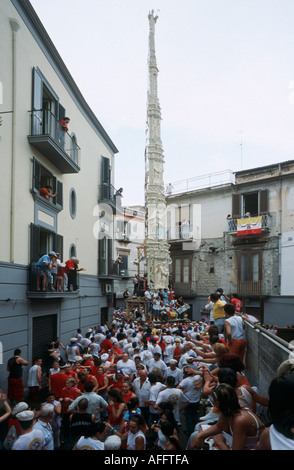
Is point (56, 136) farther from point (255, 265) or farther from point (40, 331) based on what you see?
point (255, 265)

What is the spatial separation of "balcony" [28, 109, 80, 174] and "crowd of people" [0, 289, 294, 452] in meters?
6.68

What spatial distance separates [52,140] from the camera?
12.0m

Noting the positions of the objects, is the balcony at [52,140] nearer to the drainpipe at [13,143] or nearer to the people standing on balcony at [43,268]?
the drainpipe at [13,143]

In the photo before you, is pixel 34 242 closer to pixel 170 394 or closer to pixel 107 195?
pixel 170 394

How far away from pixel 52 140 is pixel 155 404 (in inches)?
346

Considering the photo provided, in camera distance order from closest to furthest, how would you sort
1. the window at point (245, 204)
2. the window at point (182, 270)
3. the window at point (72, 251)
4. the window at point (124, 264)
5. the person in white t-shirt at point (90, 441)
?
the person in white t-shirt at point (90, 441)
the window at point (72, 251)
the window at point (245, 204)
the window at point (182, 270)
the window at point (124, 264)

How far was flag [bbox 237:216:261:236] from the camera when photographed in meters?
24.5

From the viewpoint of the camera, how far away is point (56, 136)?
1356 centimetres

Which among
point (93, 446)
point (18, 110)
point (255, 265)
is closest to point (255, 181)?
point (255, 265)

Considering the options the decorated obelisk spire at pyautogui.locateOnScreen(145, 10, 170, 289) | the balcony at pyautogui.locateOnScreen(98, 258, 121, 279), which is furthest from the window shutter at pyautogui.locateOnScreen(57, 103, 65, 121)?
the decorated obelisk spire at pyautogui.locateOnScreen(145, 10, 170, 289)

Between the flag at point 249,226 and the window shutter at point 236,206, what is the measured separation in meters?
0.73

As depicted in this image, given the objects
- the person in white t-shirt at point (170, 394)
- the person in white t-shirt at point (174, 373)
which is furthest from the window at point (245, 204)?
the person in white t-shirt at point (170, 394)

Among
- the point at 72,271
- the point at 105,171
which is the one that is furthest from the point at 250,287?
the point at 72,271

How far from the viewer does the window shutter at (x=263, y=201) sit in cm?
2469
